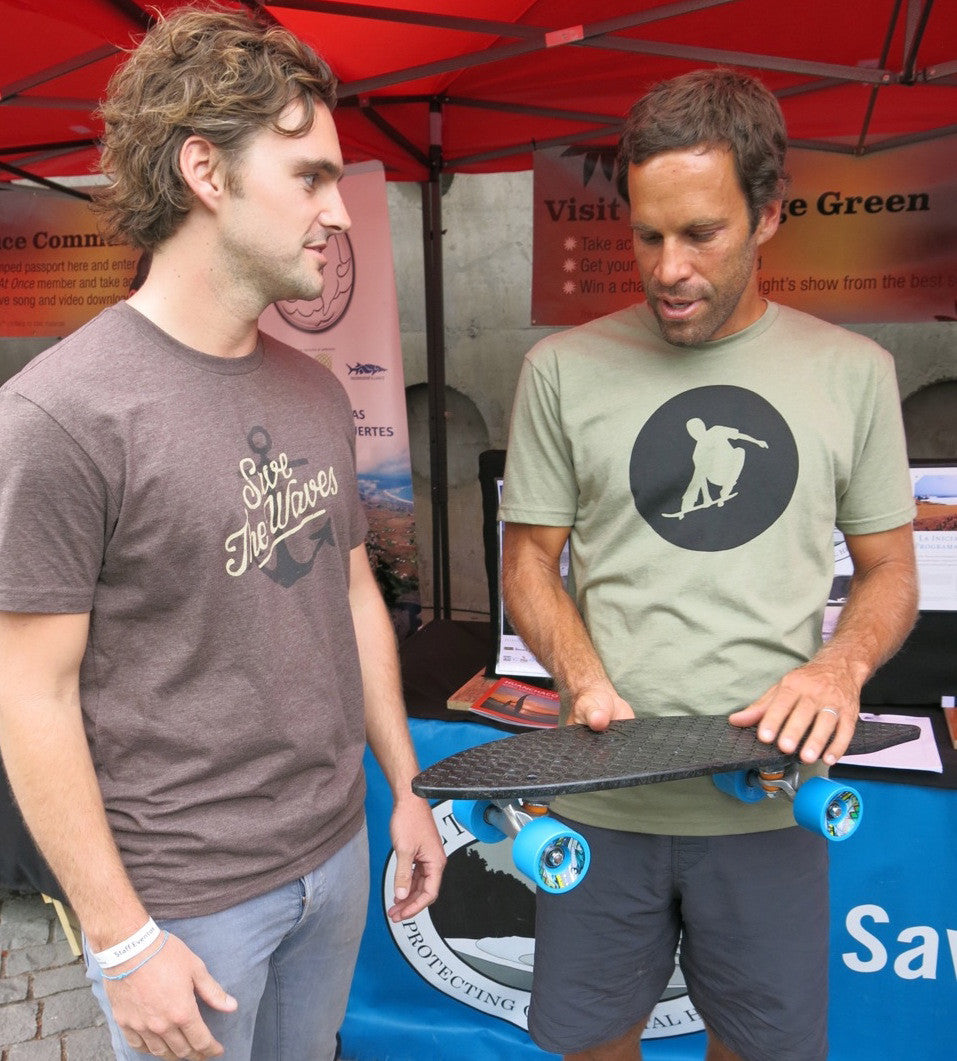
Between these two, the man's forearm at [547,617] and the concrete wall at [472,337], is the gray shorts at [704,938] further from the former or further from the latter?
the concrete wall at [472,337]

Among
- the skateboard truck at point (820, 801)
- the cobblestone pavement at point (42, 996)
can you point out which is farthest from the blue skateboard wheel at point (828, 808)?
the cobblestone pavement at point (42, 996)

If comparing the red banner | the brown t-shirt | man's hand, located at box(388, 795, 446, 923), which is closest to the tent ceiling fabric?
the red banner

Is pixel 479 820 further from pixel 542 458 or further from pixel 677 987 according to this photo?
pixel 677 987

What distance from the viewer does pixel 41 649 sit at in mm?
1100

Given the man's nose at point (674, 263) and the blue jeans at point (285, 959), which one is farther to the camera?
the man's nose at point (674, 263)

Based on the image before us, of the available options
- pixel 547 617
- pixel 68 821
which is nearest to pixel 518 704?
pixel 547 617

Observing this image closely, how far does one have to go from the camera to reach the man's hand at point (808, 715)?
1.25 meters

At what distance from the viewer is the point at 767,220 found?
150 cm

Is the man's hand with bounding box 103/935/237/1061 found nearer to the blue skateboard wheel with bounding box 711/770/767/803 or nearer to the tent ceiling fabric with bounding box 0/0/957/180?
the blue skateboard wheel with bounding box 711/770/767/803

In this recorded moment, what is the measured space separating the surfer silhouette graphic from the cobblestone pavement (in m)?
2.14

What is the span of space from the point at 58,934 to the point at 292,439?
2465 mm

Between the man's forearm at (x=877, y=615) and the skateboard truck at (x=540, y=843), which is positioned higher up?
the man's forearm at (x=877, y=615)

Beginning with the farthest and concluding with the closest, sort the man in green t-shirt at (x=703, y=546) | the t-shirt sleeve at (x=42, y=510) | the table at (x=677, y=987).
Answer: the table at (x=677, y=987), the man in green t-shirt at (x=703, y=546), the t-shirt sleeve at (x=42, y=510)

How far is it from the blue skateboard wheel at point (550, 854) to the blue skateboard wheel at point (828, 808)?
292mm
